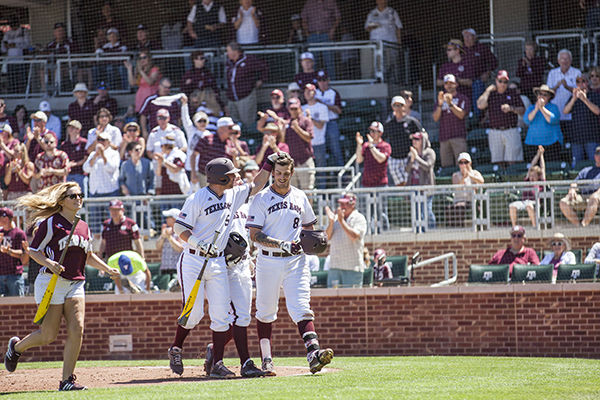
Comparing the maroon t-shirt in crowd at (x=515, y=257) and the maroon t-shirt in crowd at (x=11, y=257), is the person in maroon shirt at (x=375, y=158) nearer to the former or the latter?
the maroon t-shirt in crowd at (x=515, y=257)

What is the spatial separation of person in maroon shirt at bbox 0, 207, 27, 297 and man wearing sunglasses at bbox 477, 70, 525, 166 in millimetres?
7640

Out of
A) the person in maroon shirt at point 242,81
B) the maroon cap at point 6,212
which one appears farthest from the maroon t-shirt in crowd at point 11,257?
the person in maroon shirt at point 242,81

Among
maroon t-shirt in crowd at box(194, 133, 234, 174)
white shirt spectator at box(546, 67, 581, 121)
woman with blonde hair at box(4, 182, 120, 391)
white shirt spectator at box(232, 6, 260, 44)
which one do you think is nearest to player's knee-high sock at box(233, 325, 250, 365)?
woman with blonde hair at box(4, 182, 120, 391)

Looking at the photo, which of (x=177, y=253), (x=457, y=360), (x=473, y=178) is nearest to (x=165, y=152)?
(x=177, y=253)

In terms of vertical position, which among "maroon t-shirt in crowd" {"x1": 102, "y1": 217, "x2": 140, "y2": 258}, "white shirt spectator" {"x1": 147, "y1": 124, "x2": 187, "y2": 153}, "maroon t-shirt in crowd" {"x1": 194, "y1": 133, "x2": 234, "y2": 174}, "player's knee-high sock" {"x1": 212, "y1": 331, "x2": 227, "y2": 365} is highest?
"white shirt spectator" {"x1": 147, "y1": 124, "x2": 187, "y2": 153}

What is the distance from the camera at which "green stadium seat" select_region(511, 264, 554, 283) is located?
1246 centimetres

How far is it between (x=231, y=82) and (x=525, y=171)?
582 cm

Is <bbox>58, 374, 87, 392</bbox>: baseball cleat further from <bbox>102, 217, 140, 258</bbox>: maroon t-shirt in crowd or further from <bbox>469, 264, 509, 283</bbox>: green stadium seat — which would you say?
<bbox>469, 264, 509, 283</bbox>: green stadium seat

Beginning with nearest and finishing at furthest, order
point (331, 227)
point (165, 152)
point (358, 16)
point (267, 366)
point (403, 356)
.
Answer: point (267, 366), point (403, 356), point (331, 227), point (165, 152), point (358, 16)

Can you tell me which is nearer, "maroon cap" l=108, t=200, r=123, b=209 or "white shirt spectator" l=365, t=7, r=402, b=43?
"maroon cap" l=108, t=200, r=123, b=209

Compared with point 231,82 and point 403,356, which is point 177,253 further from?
point 231,82

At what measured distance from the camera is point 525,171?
16.1 meters

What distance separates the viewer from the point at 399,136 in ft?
52.7

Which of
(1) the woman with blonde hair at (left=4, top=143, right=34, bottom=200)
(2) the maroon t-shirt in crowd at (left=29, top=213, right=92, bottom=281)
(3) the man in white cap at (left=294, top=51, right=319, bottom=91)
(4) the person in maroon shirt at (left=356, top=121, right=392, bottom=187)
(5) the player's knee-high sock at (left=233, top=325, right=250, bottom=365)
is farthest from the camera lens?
(3) the man in white cap at (left=294, top=51, right=319, bottom=91)
